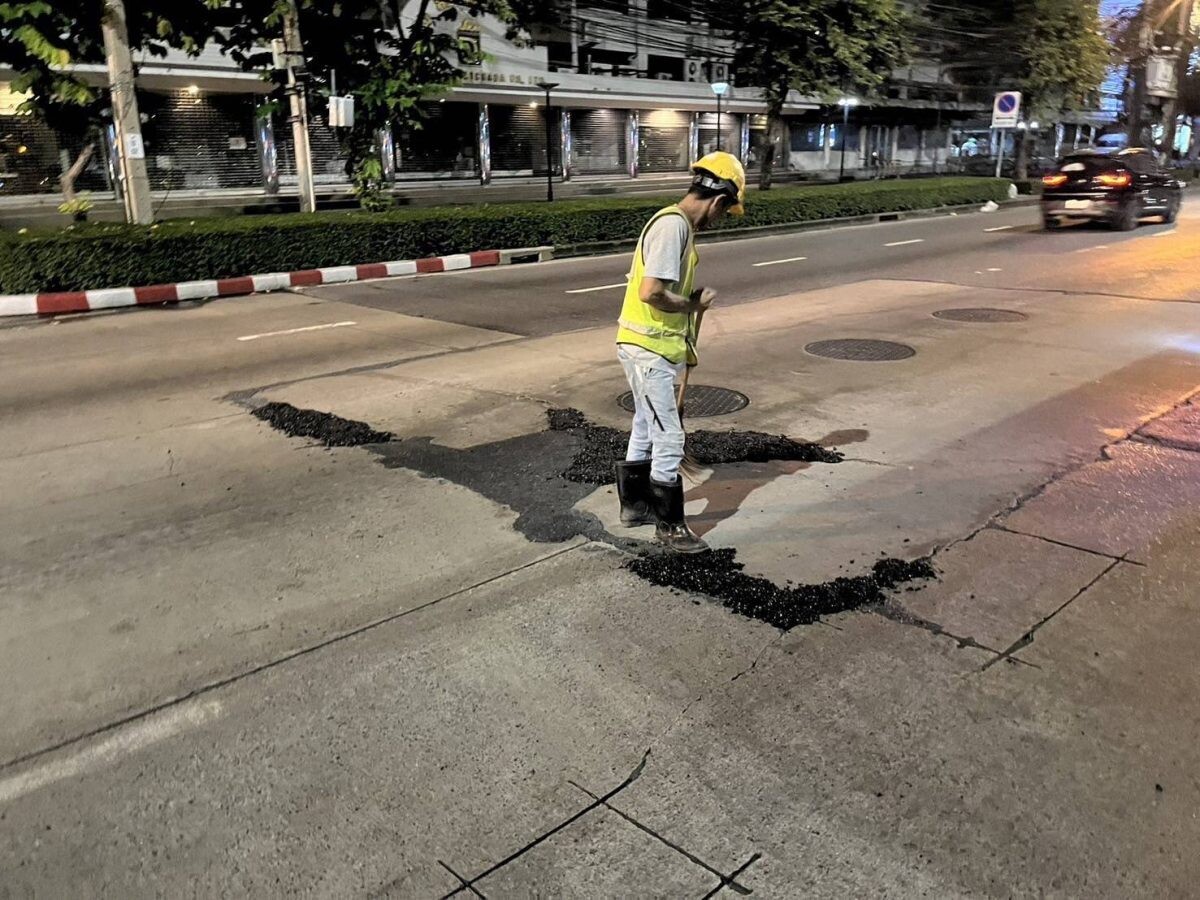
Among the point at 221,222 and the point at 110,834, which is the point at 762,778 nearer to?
the point at 110,834

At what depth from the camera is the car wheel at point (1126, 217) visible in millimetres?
20625

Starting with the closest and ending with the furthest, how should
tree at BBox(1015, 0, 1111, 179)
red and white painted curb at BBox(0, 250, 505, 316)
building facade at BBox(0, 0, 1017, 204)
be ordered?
red and white painted curb at BBox(0, 250, 505, 316)
building facade at BBox(0, 0, 1017, 204)
tree at BBox(1015, 0, 1111, 179)

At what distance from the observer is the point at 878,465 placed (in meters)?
6.00

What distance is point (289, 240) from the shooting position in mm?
14727

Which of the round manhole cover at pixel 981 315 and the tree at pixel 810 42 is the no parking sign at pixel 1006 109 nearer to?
the tree at pixel 810 42

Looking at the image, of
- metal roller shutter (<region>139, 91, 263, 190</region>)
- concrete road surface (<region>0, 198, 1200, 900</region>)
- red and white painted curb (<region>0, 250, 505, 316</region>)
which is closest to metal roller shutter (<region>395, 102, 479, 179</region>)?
metal roller shutter (<region>139, 91, 263, 190</region>)

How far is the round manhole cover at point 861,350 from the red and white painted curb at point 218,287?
329 inches

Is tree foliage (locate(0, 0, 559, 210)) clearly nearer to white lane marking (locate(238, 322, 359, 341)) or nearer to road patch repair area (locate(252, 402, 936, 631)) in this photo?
white lane marking (locate(238, 322, 359, 341))

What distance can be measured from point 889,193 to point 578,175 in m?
16.5

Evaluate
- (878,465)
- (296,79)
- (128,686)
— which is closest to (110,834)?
(128,686)

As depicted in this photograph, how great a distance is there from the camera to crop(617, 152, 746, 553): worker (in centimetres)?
423

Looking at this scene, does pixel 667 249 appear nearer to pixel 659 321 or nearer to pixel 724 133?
pixel 659 321

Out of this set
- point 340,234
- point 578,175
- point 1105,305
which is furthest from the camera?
point 578,175

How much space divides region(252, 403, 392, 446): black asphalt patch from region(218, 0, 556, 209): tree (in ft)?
38.7
